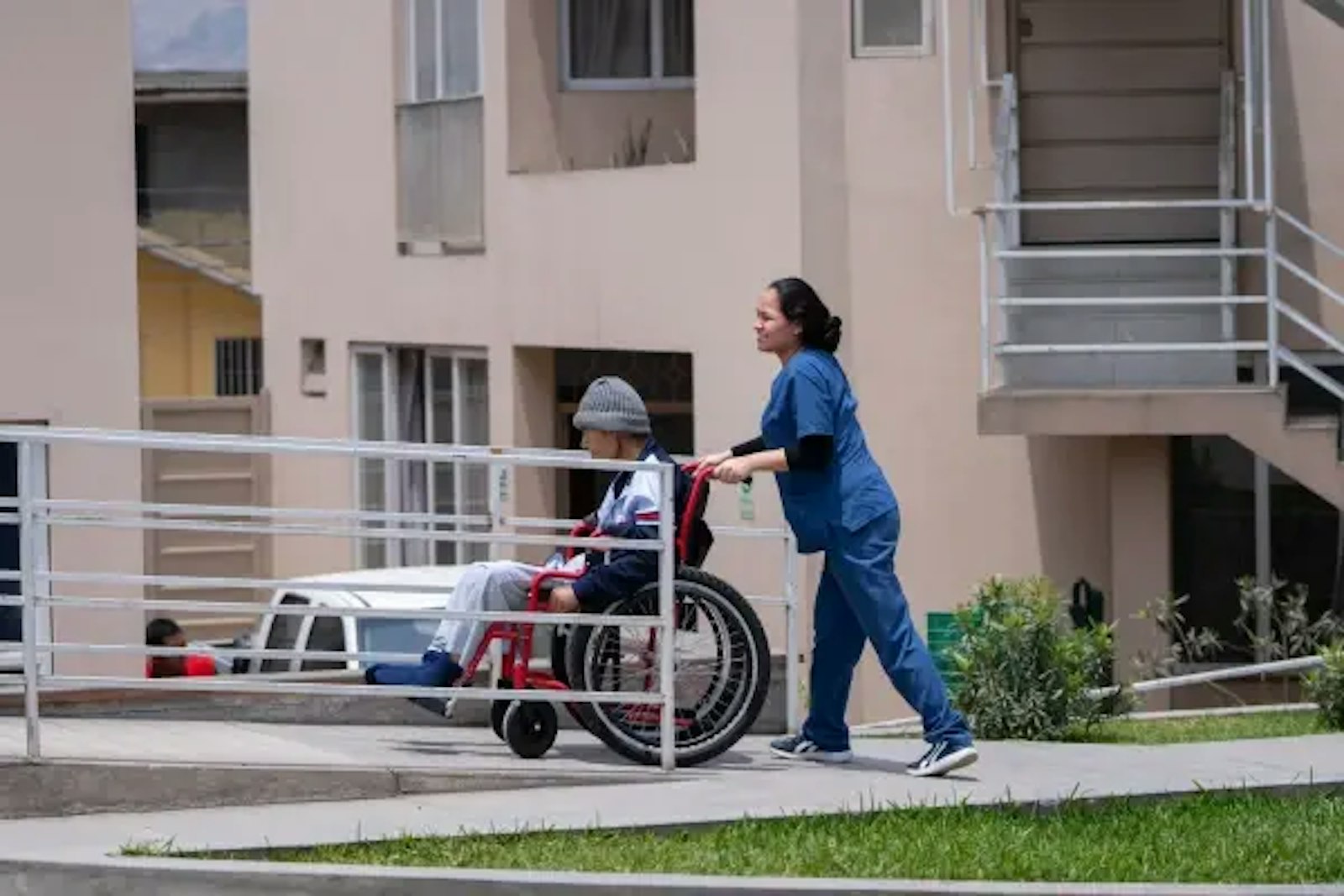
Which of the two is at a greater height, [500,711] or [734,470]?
[734,470]

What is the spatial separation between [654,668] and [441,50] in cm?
1361

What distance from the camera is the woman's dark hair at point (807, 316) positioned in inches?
438

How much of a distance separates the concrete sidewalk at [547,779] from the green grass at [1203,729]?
0.69 m

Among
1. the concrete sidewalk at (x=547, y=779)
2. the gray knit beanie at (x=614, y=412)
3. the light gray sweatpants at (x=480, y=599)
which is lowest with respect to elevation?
the concrete sidewalk at (x=547, y=779)

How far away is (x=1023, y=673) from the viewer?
41.1ft

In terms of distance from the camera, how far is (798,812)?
1017 centimetres

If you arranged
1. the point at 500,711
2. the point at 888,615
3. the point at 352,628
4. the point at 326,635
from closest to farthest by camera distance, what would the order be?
the point at 888,615 → the point at 500,711 → the point at 352,628 → the point at 326,635

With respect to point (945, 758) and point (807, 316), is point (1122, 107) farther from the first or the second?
point (945, 758)

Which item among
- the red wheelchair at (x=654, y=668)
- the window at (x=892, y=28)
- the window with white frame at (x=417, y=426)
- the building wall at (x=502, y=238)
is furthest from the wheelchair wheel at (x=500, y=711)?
the window with white frame at (x=417, y=426)

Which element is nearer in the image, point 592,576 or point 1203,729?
point 592,576

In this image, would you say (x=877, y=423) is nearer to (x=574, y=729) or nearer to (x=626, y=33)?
(x=626, y=33)

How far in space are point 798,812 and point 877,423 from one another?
9.64 m

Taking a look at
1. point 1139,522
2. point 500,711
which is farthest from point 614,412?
point 1139,522

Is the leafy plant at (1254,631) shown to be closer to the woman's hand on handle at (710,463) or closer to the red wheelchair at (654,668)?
the red wheelchair at (654,668)
